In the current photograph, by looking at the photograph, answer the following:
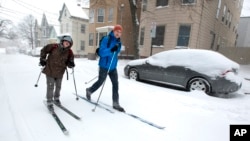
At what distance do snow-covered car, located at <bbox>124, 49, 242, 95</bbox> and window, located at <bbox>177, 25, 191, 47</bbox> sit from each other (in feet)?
25.8

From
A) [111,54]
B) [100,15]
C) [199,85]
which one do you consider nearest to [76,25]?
[100,15]

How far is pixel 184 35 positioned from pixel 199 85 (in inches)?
359

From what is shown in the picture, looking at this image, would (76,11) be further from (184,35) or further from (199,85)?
(199,85)

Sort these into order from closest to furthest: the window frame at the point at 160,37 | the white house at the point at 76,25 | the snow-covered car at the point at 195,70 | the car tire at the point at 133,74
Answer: the snow-covered car at the point at 195,70
the car tire at the point at 133,74
the window frame at the point at 160,37
the white house at the point at 76,25

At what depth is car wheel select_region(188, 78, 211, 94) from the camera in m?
5.68

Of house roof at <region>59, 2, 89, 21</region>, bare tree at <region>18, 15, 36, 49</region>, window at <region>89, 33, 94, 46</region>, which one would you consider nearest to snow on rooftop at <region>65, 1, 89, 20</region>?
house roof at <region>59, 2, 89, 21</region>

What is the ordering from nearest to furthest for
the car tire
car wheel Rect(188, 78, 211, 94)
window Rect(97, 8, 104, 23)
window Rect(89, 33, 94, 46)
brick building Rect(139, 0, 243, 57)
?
car wheel Rect(188, 78, 211, 94)
the car tire
brick building Rect(139, 0, 243, 57)
window Rect(97, 8, 104, 23)
window Rect(89, 33, 94, 46)

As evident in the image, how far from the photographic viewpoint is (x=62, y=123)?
298 centimetres

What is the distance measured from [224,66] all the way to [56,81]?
504 centimetres

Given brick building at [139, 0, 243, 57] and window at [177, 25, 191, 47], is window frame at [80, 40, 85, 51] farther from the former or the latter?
window at [177, 25, 191, 47]

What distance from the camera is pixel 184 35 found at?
46.1 ft

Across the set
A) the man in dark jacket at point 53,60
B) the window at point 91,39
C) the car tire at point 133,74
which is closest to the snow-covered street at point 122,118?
the man in dark jacket at point 53,60

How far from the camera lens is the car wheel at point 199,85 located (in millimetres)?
5684

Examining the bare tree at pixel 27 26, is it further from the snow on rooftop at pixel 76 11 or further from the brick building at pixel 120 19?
the brick building at pixel 120 19
